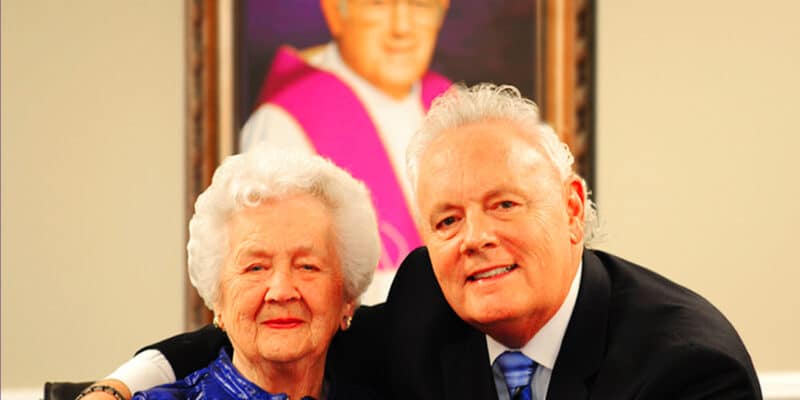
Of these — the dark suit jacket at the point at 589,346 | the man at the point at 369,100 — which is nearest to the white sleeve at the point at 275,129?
the man at the point at 369,100

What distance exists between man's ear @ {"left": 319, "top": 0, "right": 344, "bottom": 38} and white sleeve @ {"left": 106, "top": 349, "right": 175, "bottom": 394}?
5.76 ft

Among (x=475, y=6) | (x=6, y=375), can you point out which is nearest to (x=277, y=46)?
(x=475, y=6)

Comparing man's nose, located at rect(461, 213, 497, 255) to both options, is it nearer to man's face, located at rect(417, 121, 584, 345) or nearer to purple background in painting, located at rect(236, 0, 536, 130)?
man's face, located at rect(417, 121, 584, 345)

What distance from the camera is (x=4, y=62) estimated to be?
361cm

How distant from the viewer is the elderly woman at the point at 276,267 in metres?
2.02

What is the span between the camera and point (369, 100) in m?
3.74

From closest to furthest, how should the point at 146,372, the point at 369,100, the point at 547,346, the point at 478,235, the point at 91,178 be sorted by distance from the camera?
the point at 478,235, the point at 547,346, the point at 146,372, the point at 91,178, the point at 369,100

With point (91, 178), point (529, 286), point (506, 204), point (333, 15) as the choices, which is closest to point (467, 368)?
point (529, 286)

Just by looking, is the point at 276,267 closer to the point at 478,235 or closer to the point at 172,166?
the point at 478,235

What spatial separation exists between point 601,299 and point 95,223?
2196 millimetres

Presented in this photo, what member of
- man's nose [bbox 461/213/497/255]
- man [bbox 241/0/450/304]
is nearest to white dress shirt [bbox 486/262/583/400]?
man's nose [bbox 461/213/497/255]

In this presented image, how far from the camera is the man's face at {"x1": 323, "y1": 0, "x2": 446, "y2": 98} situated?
145 inches

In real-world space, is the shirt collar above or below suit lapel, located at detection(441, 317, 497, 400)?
above

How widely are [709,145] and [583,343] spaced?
6.61 feet
